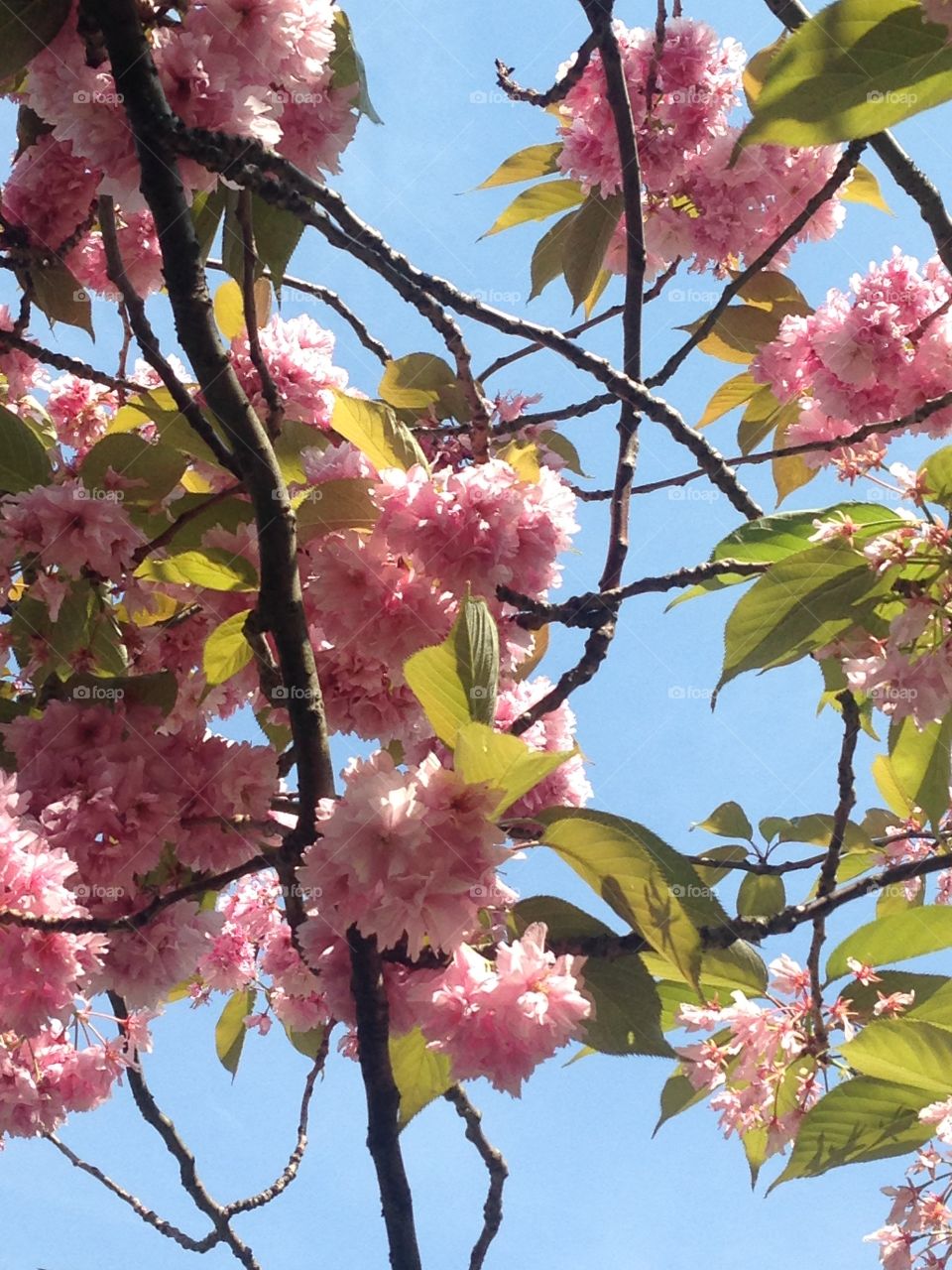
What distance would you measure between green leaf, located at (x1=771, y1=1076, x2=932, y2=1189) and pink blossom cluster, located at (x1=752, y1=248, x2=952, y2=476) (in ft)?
4.39

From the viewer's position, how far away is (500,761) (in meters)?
1.38

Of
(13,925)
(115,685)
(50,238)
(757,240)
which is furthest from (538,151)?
(13,925)

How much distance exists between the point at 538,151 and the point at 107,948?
103 inches

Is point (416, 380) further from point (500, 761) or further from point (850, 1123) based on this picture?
point (850, 1123)

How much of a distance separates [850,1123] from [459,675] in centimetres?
127

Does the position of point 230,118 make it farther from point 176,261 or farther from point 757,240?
point 757,240

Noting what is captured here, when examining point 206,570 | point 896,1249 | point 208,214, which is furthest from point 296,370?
point 896,1249

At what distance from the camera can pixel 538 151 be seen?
10.6 ft

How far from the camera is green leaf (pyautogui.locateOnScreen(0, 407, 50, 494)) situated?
1946 millimetres

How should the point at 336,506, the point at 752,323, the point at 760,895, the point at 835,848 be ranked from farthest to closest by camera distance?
the point at 752,323 < the point at 760,895 < the point at 835,848 < the point at 336,506

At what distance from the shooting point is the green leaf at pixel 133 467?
1992 millimetres

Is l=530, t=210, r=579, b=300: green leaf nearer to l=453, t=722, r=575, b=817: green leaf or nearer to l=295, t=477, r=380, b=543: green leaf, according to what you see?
l=295, t=477, r=380, b=543: green leaf

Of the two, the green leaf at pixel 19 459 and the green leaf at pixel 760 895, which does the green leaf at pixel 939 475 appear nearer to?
the green leaf at pixel 760 895

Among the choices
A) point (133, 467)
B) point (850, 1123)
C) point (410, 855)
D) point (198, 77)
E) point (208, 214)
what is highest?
point (208, 214)
